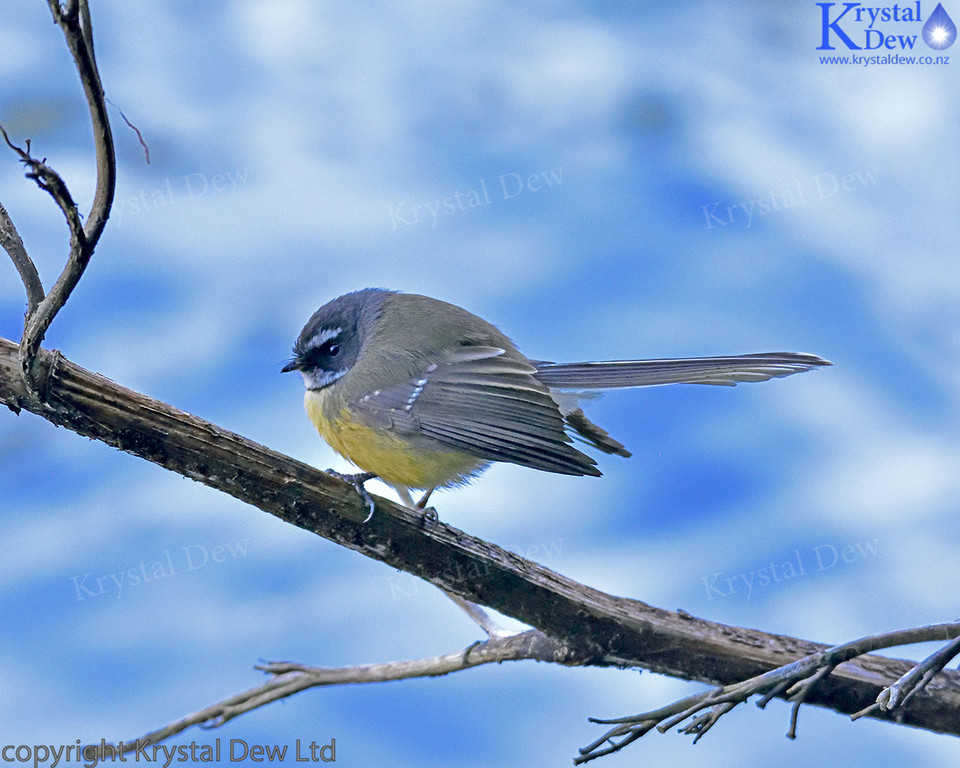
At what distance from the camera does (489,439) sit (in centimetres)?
205

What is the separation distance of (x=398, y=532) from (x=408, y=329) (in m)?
0.62

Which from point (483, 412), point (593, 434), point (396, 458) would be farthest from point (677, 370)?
point (396, 458)

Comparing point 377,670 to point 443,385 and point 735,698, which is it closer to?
point 443,385

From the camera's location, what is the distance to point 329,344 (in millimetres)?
2283

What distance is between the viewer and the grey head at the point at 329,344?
7.43ft

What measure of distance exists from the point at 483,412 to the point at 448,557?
370mm

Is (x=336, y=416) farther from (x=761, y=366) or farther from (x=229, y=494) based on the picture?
(x=761, y=366)

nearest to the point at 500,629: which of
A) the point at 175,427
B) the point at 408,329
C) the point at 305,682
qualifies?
the point at 305,682

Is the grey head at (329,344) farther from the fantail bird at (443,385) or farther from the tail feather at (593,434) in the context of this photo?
the tail feather at (593,434)

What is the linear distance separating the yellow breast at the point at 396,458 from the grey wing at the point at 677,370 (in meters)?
0.33

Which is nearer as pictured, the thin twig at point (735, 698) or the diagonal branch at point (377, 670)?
the thin twig at point (735, 698)

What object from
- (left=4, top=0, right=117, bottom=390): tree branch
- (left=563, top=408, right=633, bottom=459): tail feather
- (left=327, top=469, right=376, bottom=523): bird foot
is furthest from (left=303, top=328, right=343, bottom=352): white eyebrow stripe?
(left=4, top=0, right=117, bottom=390): tree branch

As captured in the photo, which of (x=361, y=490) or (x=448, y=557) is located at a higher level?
(x=361, y=490)

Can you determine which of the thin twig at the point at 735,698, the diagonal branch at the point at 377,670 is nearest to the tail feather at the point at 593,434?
the diagonal branch at the point at 377,670
